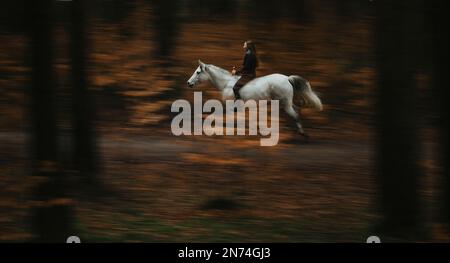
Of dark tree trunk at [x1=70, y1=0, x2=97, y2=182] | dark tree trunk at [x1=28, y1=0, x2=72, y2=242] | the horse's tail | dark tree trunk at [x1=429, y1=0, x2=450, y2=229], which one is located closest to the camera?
dark tree trunk at [x1=28, y1=0, x2=72, y2=242]

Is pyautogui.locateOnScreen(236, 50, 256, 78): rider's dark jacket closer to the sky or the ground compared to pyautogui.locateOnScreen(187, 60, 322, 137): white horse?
closer to the sky

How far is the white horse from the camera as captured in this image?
1312 centimetres

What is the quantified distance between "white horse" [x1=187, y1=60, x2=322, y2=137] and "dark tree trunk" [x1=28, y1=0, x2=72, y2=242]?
5246 mm

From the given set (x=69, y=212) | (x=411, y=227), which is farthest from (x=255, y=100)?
(x=69, y=212)

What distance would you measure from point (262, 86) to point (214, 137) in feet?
4.97

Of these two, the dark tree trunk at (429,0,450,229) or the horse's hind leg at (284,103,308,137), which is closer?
the dark tree trunk at (429,0,450,229)

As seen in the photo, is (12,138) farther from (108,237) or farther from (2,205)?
(108,237)

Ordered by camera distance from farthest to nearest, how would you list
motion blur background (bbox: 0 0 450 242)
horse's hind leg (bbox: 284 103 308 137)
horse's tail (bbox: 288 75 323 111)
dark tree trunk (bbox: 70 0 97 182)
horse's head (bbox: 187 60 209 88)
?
horse's hind leg (bbox: 284 103 308 137) → horse's tail (bbox: 288 75 323 111) → horse's head (bbox: 187 60 209 88) → dark tree trunk (bbox: 70 0 97 182) → motion blur background (bbox: 0 0 450 242)

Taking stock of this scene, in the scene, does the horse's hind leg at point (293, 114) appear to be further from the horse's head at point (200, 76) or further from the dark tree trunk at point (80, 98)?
the dark tree trunk at point (80, 98)

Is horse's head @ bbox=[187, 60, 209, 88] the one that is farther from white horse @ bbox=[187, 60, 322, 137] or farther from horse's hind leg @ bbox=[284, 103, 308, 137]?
horse's hind leg @ bbox=[284, 103, 308, 137]

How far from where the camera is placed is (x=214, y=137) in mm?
12992

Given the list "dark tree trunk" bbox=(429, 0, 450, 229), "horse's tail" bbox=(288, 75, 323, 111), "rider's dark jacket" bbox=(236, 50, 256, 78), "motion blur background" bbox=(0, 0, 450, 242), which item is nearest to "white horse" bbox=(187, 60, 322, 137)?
"horse's tail" bbox=(288, 75, 323, 111)

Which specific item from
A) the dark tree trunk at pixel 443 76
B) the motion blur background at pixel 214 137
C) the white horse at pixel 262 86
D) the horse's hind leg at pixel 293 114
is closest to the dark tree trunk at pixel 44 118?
the motion blur background at pixel 214 137
